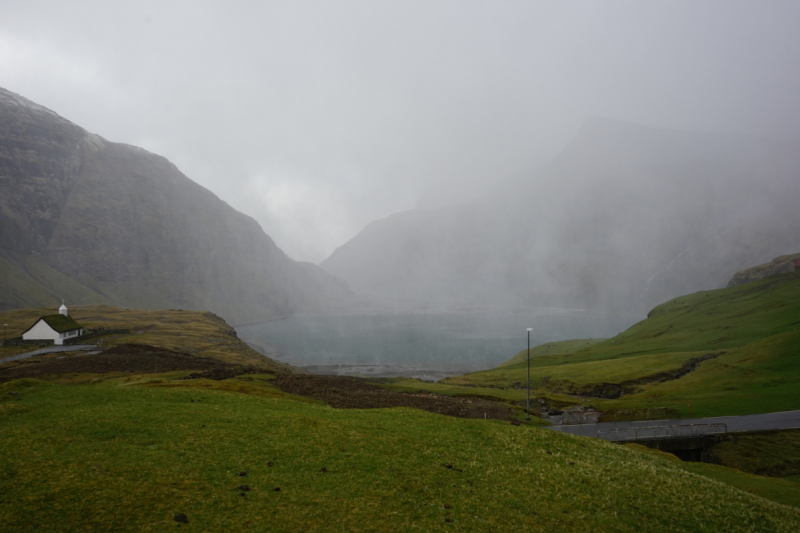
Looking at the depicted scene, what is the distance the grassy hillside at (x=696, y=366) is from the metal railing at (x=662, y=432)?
303 inches

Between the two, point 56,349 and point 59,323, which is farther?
point 59,323

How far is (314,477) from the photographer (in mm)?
16859

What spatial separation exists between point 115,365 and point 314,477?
175 feet

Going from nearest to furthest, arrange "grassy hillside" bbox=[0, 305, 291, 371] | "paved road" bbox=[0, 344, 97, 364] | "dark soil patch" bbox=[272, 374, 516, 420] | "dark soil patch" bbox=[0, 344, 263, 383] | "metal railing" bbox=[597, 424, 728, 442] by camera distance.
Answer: "metal railing" bbox=[597, 424, 728, 442] → "dark soil patch" bbox=[272, 374, 516, 420] → "dark soil patch" bbox=[0, 344, 263, 383] → "paved road" bbox=[0, 344, 97, 364] → "grassy hillside" bbox=[0, 305, 291, 371]

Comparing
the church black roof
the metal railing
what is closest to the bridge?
the metal railing

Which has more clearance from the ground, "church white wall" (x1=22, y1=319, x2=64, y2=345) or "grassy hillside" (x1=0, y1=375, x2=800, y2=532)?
"church white wall" (x1=22, y1=319, x2=64, y2=345)

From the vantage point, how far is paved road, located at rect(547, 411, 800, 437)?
3650 cm

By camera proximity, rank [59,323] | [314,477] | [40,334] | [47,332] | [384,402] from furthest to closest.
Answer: [59,323], [40,334], [47,332], [384,402], [314,477]

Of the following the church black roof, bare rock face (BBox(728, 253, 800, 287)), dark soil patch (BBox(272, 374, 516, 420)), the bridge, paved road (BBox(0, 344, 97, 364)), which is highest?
bare rock face (BBox(728, 253, 800, 287))

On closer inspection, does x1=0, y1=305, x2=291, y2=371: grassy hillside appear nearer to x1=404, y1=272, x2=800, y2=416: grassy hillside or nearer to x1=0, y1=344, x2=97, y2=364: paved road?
x1=0, y1=344, x2=97, y2=364: paved road

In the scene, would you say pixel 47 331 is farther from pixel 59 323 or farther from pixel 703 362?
pixel 703 362

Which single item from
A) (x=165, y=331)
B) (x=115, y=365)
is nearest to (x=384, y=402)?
(x=115, y=365)

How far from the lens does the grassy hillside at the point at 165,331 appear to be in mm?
81438

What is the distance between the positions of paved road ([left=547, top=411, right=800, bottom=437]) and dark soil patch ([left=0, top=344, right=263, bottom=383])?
138ft
